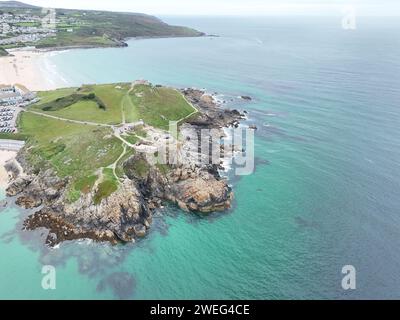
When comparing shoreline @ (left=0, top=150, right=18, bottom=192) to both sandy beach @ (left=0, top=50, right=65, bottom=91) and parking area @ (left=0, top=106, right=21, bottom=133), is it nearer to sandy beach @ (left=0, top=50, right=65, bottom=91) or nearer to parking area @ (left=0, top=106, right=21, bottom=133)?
parking area @ (left=0, top=106, right=21, bottom=133)

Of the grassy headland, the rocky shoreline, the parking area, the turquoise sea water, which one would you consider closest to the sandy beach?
the grassy headland

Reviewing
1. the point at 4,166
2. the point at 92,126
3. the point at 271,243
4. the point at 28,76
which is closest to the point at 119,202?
the point at 271,243

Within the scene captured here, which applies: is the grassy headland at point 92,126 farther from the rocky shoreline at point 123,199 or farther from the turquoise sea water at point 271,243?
the turquoise sea water at point 271,243

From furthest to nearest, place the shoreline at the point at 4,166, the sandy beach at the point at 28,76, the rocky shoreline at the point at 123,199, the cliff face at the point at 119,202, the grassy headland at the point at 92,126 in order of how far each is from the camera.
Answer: the sandy beach at the point at 28,76
the shoreline at the point at 4,166
the grassy headland at the point at 92,126
the rocky shoreline at the point at 123,199
the cliff face at the point at 119,202

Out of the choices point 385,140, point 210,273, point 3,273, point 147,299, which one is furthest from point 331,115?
point 3,273

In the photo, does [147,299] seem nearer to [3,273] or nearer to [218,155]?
[3,273]

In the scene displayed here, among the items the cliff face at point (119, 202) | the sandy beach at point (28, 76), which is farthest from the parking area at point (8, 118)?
the sandy beach at point (28, 76)

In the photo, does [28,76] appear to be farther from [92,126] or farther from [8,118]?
[92,126]
